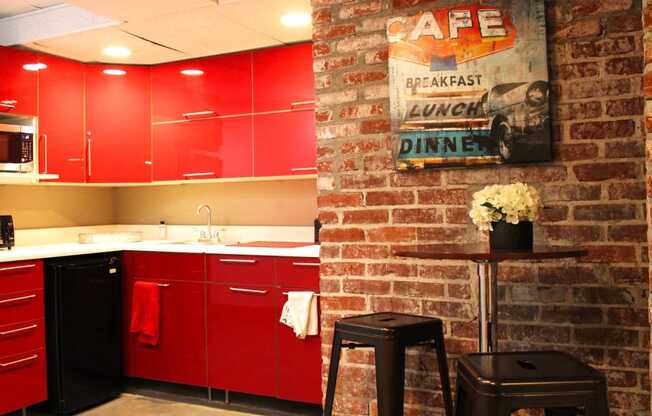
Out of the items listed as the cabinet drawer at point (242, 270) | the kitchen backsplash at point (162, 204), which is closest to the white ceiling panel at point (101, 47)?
the kitchen backsplash at point (162, 204)

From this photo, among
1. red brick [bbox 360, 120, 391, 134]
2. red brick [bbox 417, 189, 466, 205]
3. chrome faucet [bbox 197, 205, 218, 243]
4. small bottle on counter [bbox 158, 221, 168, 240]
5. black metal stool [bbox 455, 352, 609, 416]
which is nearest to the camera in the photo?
black metal stool [bbox 455, 352, 609, 416]

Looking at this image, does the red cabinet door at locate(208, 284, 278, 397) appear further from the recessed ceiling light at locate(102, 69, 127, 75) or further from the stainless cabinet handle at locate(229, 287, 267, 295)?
the recessed ceiling light at locate(102, 69, 127, 75)

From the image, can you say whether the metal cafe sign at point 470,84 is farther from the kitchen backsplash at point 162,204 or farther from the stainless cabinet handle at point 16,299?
the stainless cabinet handle at point 16,299

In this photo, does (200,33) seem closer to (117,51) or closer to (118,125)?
(117,51)

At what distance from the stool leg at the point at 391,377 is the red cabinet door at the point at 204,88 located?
92.0 inches

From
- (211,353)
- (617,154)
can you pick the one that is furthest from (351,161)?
(211,353)

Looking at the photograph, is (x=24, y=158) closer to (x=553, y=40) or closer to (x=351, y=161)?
(x=351, y=161)

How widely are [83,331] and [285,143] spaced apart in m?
1.69

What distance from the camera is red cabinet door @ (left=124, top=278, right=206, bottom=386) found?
360cm

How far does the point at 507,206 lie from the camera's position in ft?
6.05

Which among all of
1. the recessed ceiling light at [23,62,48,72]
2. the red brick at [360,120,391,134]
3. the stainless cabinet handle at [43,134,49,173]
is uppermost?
the recessed ceiling light at [23,62,48,72]

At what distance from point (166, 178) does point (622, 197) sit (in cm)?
307

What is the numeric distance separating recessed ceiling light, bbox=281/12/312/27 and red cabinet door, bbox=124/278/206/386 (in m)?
1.67

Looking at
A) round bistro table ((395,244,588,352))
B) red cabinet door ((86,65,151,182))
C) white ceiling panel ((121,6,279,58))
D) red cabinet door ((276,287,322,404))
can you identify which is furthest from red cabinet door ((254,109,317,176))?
round bistro table ((395,244,588,352))
